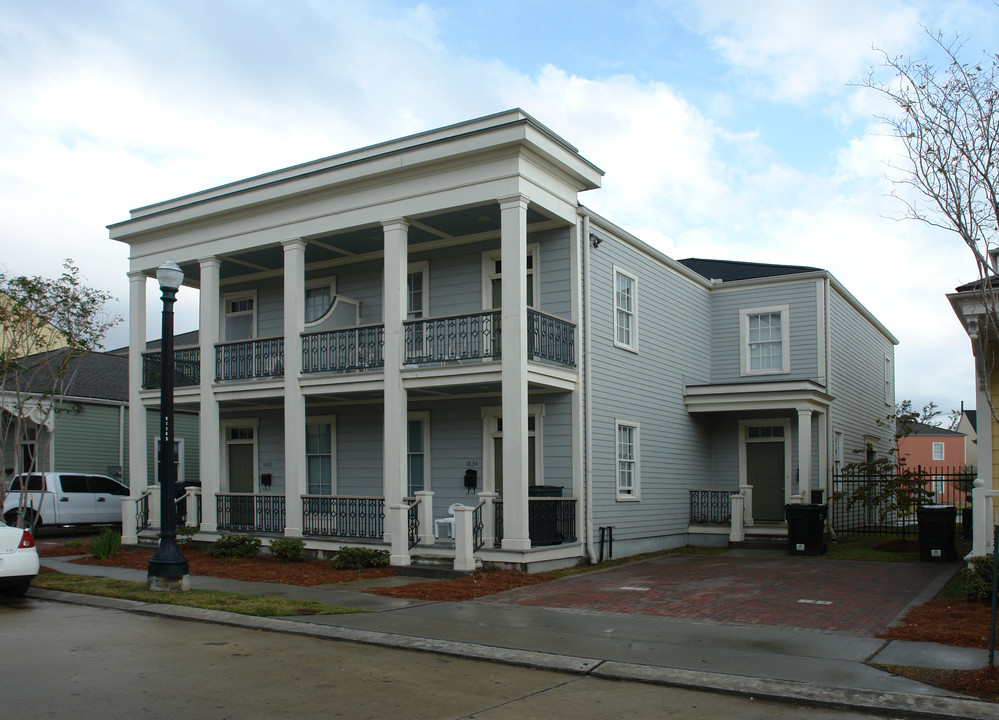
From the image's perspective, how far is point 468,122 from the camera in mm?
15258

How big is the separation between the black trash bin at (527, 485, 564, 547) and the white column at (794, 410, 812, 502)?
6488mm

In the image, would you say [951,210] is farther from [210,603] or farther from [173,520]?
[173,520]

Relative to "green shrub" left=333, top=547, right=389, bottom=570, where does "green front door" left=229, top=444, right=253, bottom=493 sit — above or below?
above

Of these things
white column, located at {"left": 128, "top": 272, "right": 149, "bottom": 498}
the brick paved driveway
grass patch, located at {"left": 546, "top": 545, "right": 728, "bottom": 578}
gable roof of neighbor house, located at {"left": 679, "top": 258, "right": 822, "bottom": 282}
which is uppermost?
gable roof of neighbor house, located at {"left": 679, "top": 258, "right": 822, "bottom": 282}

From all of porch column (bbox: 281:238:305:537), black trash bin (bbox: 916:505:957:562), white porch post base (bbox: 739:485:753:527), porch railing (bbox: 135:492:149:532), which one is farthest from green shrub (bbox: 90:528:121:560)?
black trash bin (bbox: 916:505:957:562)

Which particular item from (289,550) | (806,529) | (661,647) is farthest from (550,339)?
(661,647)

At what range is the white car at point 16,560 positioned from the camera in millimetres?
11758

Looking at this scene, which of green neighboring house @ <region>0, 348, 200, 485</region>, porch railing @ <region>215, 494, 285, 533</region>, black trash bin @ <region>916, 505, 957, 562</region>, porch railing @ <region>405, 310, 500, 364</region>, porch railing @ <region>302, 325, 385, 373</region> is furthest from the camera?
green neighboring house @ <region>0, 348, 200, 485</region>

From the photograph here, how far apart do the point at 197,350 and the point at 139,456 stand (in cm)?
292

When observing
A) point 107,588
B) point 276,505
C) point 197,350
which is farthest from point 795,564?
point 197,350

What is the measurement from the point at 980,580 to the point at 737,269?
15351 millimetres

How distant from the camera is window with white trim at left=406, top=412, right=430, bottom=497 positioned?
18.3 meters

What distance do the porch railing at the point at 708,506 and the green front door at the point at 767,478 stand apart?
835mm

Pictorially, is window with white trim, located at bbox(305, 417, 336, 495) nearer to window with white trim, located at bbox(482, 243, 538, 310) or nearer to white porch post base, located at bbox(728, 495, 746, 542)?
window with white trim, located at bbox(482, 243, 538, 310)
